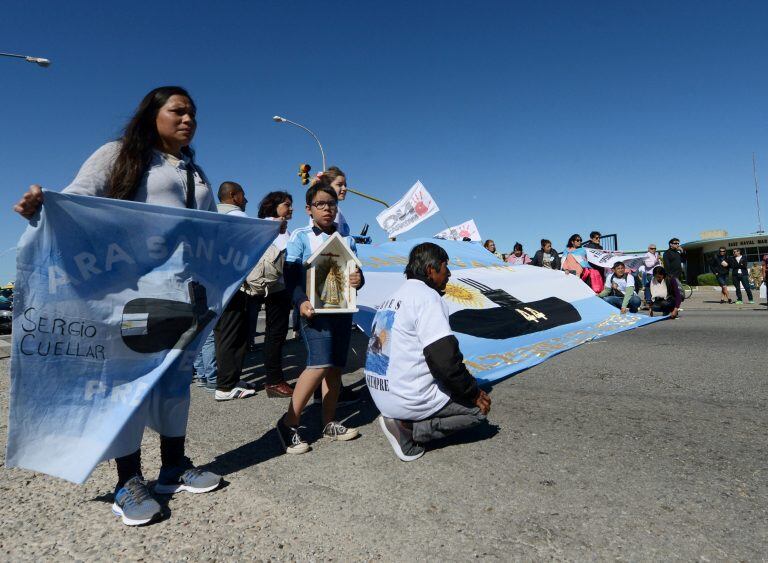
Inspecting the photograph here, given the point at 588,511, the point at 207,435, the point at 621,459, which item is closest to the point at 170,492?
the point at 207,435

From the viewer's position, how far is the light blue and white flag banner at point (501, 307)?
498 cm

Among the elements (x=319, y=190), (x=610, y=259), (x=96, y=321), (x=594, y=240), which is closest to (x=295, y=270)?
(x=319, y=190)

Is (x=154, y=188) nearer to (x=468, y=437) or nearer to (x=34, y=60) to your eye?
(x=468, y=437)

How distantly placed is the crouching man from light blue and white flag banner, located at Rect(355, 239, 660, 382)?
168 centimetres

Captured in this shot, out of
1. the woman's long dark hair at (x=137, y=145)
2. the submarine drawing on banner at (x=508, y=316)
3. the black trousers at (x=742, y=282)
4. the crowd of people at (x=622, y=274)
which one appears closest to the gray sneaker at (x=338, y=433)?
the woman's long dark hair at (x=137, y=145)

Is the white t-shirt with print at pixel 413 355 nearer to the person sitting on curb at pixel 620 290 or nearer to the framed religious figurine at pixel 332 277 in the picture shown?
the framed religious figurine at pixel 332 277

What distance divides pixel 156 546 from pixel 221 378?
247cm

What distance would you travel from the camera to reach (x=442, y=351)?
2504mm

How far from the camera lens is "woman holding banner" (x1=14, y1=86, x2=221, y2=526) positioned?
2.07 meters

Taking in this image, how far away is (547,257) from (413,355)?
9623 mm

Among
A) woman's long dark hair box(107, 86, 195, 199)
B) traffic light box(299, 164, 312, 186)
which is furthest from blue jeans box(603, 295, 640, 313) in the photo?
traffic light box(299, 164, 312, 186)

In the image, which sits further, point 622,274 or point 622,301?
point 622,274

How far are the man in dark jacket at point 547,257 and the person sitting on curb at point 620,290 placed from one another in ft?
4.48

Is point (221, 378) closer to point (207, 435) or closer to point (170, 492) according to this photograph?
point (207, 435)
